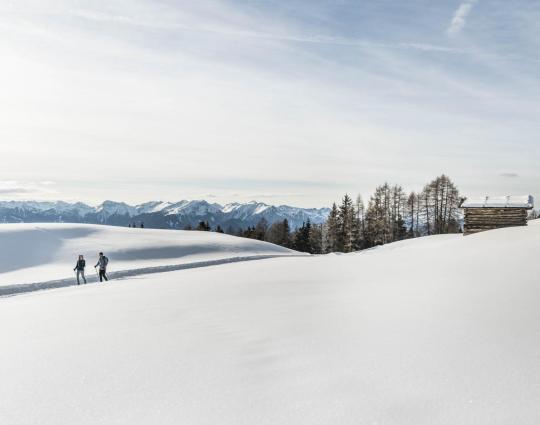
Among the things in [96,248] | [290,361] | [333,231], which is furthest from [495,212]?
[333,231]

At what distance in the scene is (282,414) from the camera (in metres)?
4.30

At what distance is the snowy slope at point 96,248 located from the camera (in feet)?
99.3

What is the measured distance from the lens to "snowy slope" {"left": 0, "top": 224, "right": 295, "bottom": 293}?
30.3 m

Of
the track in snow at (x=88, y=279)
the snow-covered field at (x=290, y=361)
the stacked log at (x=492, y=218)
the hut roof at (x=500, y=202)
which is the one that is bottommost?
the track in snow at (x=88, y=279)

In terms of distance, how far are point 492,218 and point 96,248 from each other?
34219 millimetres

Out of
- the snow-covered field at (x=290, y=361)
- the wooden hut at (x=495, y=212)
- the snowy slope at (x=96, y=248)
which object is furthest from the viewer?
the wooden hut at (x=495, y=212)

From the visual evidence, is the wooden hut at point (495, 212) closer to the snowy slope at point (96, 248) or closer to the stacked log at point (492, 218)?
the stacked log at point (492, 218)

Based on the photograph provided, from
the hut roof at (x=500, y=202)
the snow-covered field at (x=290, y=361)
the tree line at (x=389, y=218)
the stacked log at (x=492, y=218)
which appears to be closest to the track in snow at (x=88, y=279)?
the snow-covered field at (x=290, y=361)

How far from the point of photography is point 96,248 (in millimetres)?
37062

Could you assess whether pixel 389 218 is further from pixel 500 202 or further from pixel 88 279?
pixel 88 279

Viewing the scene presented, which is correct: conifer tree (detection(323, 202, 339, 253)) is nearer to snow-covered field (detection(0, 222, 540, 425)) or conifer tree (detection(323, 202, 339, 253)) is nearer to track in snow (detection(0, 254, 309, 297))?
track in snow (detection(0, 254, 309, 297))

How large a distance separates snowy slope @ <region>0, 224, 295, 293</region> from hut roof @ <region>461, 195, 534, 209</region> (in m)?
20.6

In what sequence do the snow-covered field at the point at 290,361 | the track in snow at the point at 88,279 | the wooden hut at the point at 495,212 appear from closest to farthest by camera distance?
the snow-covered field at the point at 290,361 → the track in snow at the point at 88,279 → the wooden hut at the point at 495,212

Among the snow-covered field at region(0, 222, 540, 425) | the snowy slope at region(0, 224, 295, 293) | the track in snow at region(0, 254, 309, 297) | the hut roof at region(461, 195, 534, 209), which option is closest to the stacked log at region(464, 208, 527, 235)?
the hut roof at region(461, 195, 534, 209)
